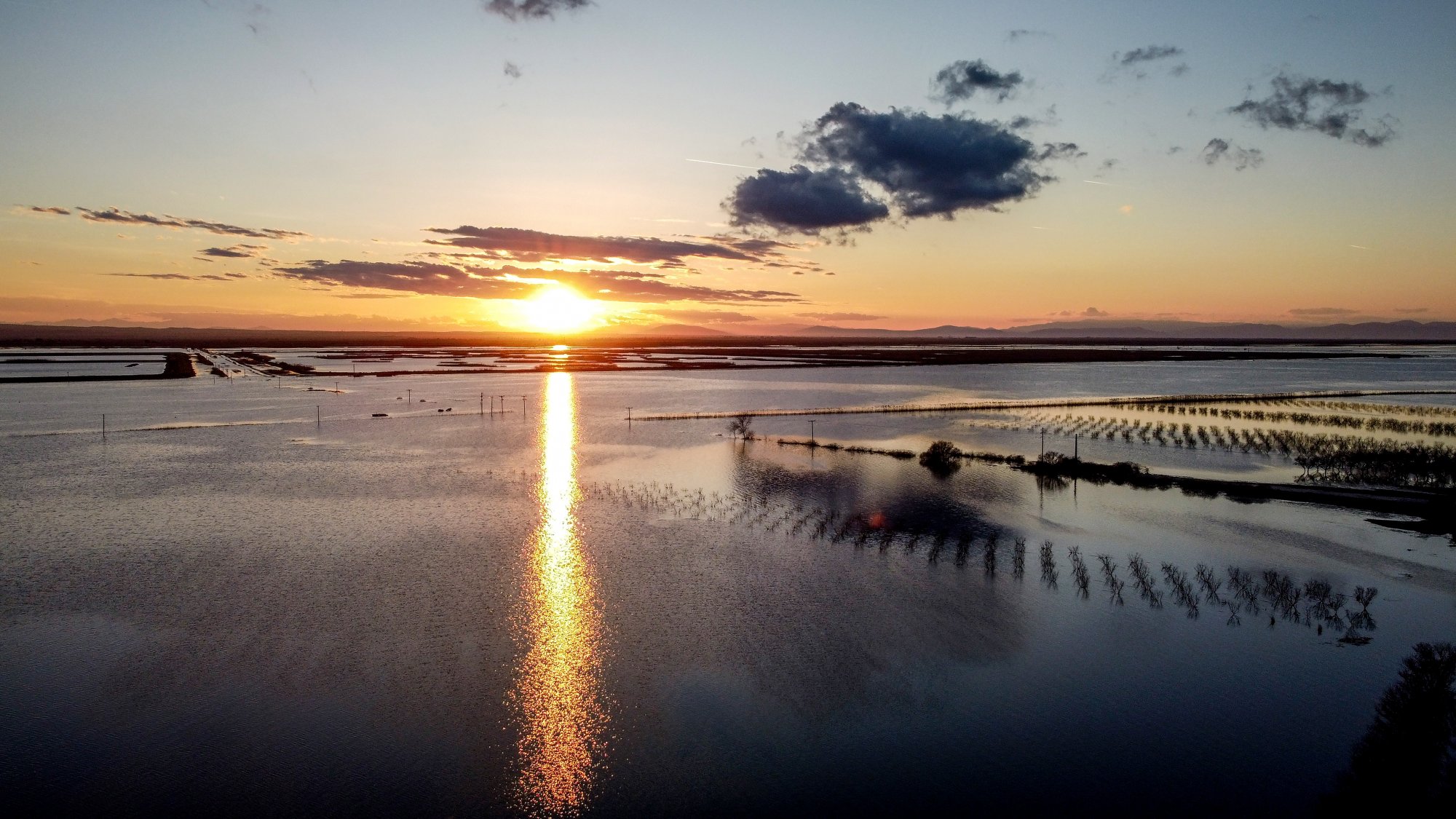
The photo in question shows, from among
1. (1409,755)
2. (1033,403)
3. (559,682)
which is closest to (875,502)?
(559,682)

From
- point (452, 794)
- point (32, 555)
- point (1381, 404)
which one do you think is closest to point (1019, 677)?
point (452, 794)

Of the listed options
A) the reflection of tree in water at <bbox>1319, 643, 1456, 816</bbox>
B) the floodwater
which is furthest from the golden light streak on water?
the reflection of tree in water at <bbox>1319, 643, 1456, 816</bbox>

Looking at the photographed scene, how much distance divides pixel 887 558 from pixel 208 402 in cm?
5514

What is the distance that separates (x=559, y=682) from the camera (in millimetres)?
13633

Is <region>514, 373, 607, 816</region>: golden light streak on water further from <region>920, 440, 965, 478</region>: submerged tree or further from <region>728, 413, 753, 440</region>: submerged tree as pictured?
<region>728, 413, 753, 440</region>: submerged tree

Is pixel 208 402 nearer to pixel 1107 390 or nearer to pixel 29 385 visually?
pixel 29 385

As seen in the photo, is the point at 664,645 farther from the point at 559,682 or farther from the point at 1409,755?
the point at 1409,755

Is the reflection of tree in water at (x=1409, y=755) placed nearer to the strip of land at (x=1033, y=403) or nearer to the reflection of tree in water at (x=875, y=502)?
the reflection of tree in water at (x=875, y=502)

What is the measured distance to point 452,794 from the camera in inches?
414

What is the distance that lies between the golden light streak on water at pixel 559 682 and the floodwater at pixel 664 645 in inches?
2.8

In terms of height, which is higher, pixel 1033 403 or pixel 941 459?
pixel 1033 403

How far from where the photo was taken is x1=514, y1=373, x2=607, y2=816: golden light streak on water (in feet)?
35.5

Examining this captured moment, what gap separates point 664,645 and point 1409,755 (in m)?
11.3

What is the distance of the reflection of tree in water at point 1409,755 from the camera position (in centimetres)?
1016
